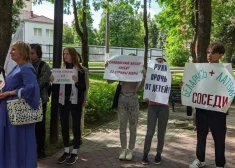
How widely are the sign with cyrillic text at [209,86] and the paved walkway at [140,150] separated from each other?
3.76 ft

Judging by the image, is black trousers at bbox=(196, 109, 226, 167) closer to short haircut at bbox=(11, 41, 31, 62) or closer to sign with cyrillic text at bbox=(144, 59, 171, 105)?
sign with cyrillic text at bbox=(144, 59, 171, 105)

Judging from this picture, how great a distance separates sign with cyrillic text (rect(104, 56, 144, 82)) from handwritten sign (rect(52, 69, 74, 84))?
Answer: 0.62 m

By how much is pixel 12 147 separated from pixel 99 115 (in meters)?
4.64

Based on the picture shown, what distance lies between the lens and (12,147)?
4.10m

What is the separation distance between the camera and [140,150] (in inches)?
241

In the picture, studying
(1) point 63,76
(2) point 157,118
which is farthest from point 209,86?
(1) point 63,76

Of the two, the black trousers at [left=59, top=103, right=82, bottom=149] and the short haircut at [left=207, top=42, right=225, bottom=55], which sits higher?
the short haircut at [left=207, top=42, right=225, bottom=55]

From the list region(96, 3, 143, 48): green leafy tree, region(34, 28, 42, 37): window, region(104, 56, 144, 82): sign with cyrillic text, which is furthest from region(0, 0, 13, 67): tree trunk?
region(34, 28, 42, 37): window

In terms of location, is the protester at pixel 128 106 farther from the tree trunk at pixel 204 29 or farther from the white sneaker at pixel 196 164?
the tree trunk at pixel 204 29

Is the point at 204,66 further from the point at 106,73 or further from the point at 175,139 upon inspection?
the point at 175,139

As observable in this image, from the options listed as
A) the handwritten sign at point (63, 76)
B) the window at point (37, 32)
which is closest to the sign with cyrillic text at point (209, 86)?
the handwritten sign at point (63, 76)

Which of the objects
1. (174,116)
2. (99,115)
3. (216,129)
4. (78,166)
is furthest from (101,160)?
(174,116)

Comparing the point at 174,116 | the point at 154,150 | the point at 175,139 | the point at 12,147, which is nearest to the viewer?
the point at 12,147

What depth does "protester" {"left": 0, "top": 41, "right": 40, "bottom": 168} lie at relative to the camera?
4.02 metres
